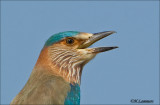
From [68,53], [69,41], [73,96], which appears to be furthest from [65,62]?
[73,96]

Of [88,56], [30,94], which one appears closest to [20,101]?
[30,94]

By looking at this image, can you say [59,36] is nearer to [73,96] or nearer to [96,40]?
[96,40]

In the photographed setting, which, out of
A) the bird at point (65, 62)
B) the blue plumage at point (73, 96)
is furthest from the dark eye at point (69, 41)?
the blue plumage at point (73, 96)

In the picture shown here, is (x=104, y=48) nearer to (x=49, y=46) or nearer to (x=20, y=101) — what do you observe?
(x=49, y=46)

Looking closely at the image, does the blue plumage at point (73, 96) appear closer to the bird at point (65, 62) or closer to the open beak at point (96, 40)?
the bird at point (65, 62)

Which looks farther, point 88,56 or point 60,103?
point 88,56

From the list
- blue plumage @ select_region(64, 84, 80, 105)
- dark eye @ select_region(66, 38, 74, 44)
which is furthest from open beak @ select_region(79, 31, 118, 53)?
blue plumage @ select_region(64, 84, 80, 105)
